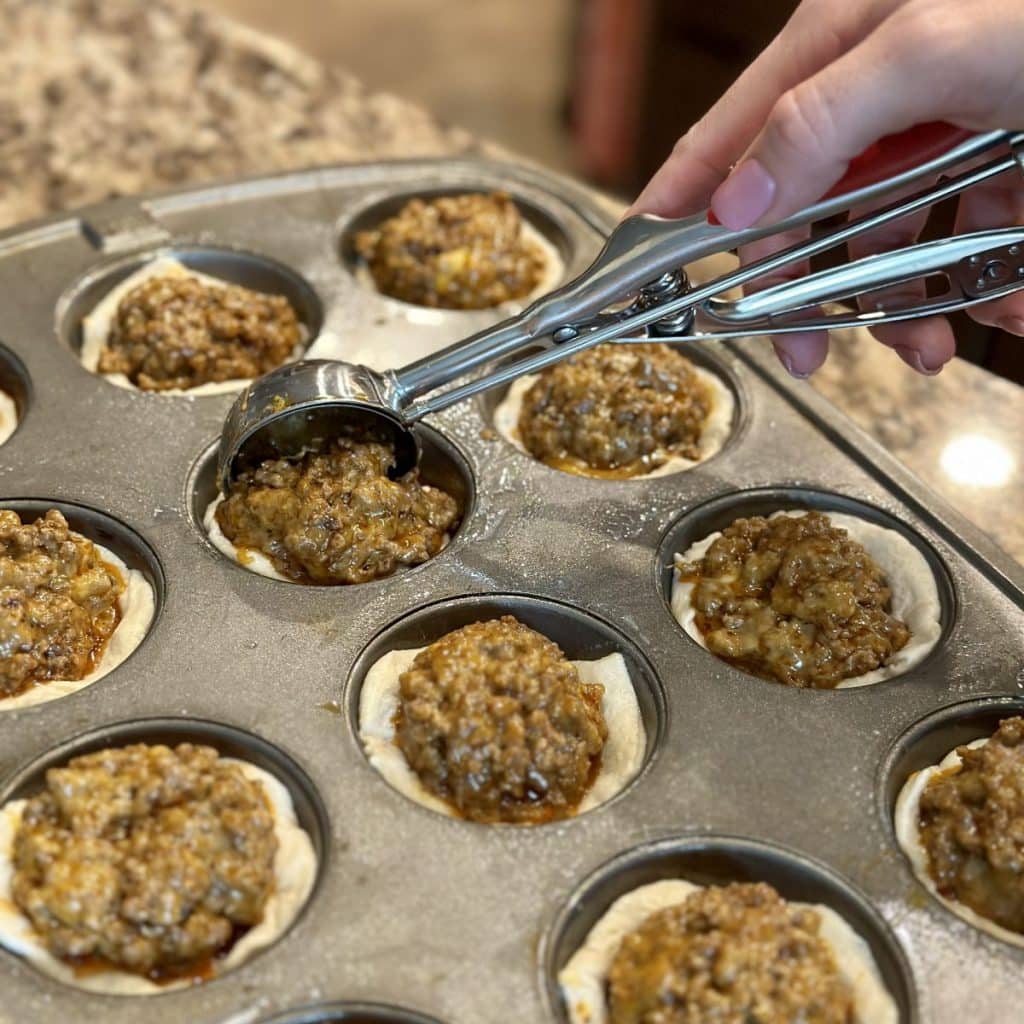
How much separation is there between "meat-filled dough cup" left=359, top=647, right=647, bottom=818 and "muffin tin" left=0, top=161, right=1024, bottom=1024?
0.04 m

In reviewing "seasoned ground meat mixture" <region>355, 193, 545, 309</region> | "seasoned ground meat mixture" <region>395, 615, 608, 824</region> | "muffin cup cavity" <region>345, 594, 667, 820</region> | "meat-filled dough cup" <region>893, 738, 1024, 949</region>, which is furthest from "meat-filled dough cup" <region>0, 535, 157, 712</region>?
"meat-filled dough cup" <region>893, 738, 1024, 949</region>

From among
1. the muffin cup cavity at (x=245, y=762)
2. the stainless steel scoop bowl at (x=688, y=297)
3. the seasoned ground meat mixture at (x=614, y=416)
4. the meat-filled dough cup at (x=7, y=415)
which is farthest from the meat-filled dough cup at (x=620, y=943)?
the meat-filled dough cup at (x=7, y=415)

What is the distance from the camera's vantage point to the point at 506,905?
85.5 inches

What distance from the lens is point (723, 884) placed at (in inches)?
93.5

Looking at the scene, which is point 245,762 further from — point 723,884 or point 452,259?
point 452,259

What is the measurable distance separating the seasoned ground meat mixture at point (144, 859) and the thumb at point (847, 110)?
4.97 feet

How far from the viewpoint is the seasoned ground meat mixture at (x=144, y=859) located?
2.12 metres

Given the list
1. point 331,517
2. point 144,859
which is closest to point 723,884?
point 144,859

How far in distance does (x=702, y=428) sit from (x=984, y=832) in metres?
1.38

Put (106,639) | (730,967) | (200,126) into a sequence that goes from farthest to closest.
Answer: (200,126), (106,639), (730,967)

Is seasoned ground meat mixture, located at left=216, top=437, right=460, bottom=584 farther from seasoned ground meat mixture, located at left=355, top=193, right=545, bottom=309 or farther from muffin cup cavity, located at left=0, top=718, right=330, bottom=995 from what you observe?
seasoned ground meat mixture, located at left=355, top=193, right=545, bottom=309

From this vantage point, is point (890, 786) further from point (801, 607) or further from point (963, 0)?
point (963, 0)

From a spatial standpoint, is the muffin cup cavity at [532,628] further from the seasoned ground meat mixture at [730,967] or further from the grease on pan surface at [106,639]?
the grease on pan surface at [106,639]

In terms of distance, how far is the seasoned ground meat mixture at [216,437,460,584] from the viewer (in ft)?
9.39
